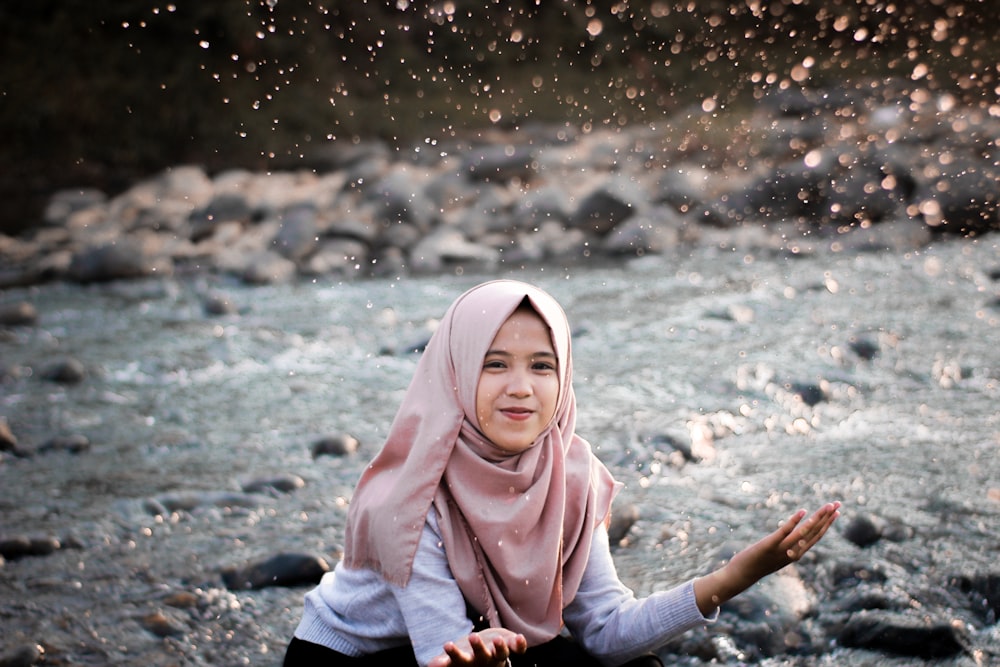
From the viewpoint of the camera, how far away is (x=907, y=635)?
7.16 ft

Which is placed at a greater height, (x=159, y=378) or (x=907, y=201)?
(x=907, y=201)

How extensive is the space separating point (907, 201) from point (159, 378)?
545 centimetres

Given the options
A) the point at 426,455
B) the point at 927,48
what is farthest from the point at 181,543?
the point at 927,48

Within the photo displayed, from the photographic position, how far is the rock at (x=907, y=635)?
2.15 metres

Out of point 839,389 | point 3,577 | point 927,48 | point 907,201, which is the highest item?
point 927,48

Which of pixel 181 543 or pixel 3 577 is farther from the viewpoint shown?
pixel 181 543

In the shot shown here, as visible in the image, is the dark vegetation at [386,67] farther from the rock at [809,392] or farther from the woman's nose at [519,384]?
the woman's nose at [519,384]

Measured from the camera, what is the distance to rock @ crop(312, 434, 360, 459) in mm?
3688

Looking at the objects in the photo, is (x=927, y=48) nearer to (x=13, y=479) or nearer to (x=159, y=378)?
(x=159, y=378)

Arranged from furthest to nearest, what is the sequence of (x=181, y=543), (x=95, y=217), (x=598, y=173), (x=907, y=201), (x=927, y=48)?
(x=927, y=48) < (x=598, y=173) < (x=95, y=217) < (x=907, y=201) < (x=181, y=543)

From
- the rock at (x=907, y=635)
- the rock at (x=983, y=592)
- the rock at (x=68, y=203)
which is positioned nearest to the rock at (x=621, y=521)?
the rock at (x=907, y=635)

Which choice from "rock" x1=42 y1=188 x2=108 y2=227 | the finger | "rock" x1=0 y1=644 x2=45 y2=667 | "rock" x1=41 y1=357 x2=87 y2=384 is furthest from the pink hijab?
"rock" x1=42 y1=188 x2=108 y2=227

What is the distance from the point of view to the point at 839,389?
4.14 m

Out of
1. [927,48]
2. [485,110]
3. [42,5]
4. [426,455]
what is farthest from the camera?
[927,48]
